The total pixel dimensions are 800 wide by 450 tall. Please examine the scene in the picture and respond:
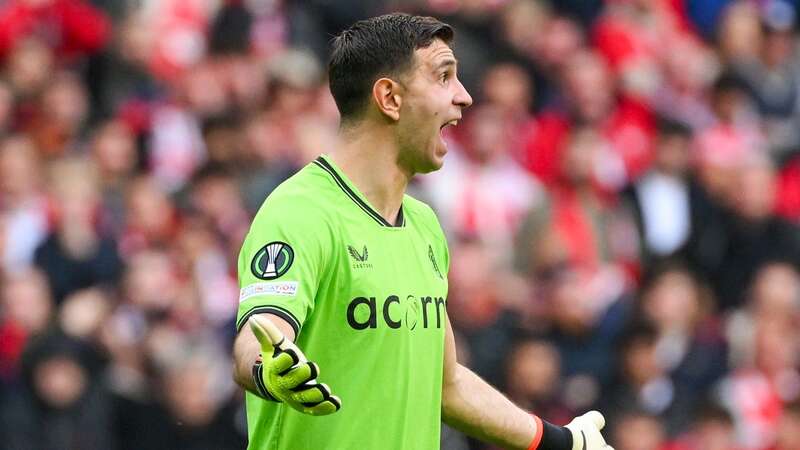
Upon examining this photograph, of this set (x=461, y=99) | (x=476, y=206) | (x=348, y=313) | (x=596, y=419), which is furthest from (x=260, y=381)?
(x=476, y=206)

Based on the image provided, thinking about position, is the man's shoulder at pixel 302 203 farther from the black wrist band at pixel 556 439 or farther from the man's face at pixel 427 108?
the black wrist band at pixel 556 439

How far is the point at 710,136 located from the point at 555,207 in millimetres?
1740

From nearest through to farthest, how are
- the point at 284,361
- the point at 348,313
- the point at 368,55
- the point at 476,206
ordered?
the point at 284,361 < the point at 348,313 < the point at 368,55 < the point at 476,206

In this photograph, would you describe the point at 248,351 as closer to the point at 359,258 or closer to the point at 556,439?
the point at 359,258

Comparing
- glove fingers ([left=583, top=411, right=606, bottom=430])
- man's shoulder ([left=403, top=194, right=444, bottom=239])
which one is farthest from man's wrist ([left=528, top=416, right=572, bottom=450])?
man's shoulder ([left=403, top=194, right=444, bottom=239])

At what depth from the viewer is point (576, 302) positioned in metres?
10.6

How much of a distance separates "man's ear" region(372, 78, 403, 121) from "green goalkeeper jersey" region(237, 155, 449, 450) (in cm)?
22

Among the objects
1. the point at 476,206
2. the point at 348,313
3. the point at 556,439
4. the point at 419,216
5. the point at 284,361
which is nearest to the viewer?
the point at 284,361

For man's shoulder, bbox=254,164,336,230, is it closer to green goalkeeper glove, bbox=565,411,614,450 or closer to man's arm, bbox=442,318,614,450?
man's arm, bbox=442,318,614,450

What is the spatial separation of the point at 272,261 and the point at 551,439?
128cm

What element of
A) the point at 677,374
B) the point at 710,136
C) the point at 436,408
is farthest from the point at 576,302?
the point at 436,408

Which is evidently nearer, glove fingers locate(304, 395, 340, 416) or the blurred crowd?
glove fingers locate(304, 395, 340, 416)

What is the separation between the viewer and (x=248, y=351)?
13.6ft

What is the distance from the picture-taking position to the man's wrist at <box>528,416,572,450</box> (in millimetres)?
5102
